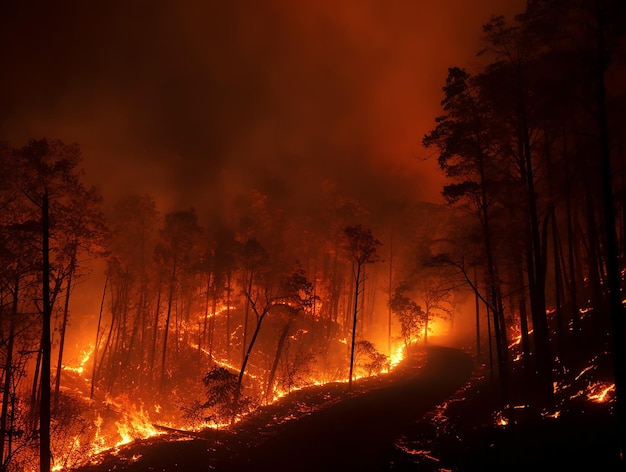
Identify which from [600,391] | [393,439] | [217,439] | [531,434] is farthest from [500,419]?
[217,439]

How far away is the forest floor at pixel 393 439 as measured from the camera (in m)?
11.4

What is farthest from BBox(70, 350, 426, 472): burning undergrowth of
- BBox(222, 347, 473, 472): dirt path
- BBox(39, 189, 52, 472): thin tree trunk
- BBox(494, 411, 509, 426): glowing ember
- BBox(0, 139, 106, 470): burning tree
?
BBox(494, 411, 509, 426): glowing ember

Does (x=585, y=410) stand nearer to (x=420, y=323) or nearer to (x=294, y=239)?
(x=420, y=323)

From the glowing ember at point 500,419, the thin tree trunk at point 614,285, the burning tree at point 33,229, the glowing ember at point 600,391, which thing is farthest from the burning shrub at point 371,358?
the thin tree trunk at point 614,285

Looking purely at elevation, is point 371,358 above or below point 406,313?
below

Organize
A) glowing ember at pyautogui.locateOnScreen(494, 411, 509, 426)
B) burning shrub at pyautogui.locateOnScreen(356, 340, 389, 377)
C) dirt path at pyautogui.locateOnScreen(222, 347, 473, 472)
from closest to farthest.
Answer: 1. dirt path at pyautogui.locateOnScreen(222, 347, 473, 472)
2. glowing ember at pyautogui.locateOnScreen(494, 411, 509, 426)
3. burning shrub at pyautogui.locateOnScreen(356, 340, 389, 377)

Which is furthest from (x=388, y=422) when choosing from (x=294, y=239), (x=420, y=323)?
(x=294, y=239)

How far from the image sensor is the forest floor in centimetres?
1136

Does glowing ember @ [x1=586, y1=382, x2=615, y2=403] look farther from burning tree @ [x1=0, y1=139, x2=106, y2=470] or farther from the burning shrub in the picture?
the burning shrub

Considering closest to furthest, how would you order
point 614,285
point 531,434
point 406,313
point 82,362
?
point 614,285 < point 531,434 < point 406,313 < point 82,362

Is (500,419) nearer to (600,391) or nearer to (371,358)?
(600,391)

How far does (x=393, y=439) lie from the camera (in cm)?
1588

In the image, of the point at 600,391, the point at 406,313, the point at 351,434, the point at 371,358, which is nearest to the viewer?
the point at 600,391

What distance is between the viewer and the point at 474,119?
16125mm
